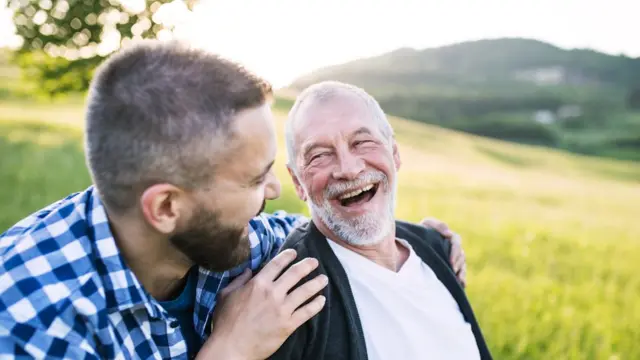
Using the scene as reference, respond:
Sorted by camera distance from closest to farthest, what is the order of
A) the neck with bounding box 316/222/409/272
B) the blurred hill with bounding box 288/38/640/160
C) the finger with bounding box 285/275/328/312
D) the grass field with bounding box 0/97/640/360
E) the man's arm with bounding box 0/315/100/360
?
the man's arm with bounding box 0/315/100/360 < the finger with bounding box 285/275/328/312 < the neck with bounding box 316/222/409/272 < the grass field with bounding box 0/97/640/360 < the blurred hill with bounding box 288/38/640/160

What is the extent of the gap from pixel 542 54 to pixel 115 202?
108024mm

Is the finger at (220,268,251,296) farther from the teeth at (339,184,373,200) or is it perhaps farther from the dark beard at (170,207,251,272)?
the teeth at (339,184,373,200)

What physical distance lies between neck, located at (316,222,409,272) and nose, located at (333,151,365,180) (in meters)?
0.30

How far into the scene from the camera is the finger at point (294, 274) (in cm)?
247

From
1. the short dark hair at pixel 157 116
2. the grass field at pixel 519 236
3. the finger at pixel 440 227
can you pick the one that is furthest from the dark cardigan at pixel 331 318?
the grass field at pixel 519 236

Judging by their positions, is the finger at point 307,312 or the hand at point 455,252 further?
the hand at point 455,252

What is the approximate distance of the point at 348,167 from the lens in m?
3.03

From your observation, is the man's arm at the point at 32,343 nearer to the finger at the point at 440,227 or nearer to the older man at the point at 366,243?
the older man at the point at 366,243

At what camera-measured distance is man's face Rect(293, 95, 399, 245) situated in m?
3.06

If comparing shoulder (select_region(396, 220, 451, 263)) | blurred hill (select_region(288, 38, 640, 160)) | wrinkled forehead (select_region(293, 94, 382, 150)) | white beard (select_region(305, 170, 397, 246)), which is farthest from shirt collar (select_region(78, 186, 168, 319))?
blurred hill (select_region(288, 38, 640, 160))

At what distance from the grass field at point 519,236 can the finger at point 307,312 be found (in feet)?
8.85

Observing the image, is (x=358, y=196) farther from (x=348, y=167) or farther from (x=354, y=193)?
(x=348, y=167)

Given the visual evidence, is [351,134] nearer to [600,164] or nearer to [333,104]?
[333,104]

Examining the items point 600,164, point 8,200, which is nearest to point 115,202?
point 8,200
